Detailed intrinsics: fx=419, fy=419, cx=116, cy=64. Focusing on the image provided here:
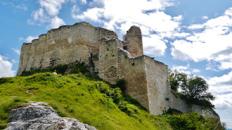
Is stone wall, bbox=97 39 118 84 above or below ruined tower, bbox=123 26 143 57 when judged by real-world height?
below

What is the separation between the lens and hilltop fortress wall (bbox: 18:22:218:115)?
4997 cm

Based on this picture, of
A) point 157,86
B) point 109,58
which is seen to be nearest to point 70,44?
point 109,58

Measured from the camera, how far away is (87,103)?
3750 cm

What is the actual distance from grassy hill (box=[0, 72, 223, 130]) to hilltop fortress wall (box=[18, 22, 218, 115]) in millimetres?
3006

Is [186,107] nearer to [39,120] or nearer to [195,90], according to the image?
[195,90]

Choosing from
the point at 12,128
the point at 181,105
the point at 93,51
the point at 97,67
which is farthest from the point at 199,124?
the point at 12,128

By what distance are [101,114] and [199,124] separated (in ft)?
48.4

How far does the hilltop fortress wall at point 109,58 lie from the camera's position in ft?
164

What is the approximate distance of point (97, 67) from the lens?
178 ft

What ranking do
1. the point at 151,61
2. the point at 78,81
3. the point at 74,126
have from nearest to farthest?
the point at 74,126
the point at 78,81
the point at 151,61

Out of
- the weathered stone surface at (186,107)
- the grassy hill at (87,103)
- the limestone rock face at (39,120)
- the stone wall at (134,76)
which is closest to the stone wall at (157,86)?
the stone wall at (134,76)

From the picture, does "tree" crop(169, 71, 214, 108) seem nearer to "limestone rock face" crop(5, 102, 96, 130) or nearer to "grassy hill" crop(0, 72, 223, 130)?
"grassy hill" crop(0, 72, 223, 130)

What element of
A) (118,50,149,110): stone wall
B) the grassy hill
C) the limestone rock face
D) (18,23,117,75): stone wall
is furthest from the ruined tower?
the limestone rock face

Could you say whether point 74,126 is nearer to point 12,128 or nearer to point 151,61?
point 12,128
